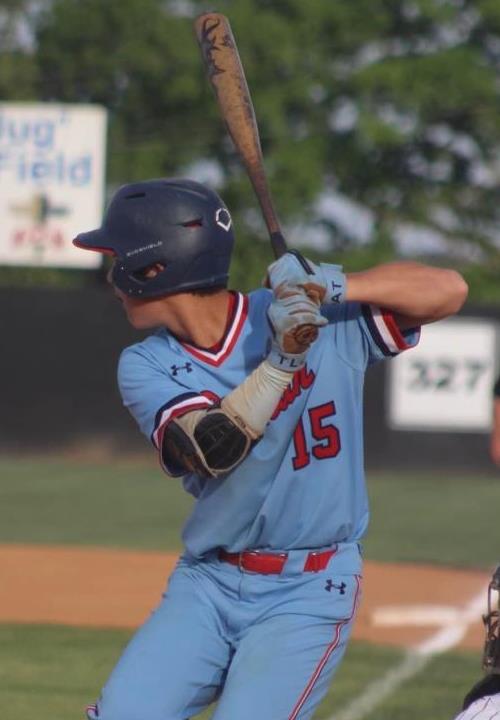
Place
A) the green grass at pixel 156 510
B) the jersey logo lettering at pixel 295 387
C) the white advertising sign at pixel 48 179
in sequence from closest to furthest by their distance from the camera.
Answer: the jersey logo lettering at pixel 295 387 < the green grass at pixel 156 510 < the white advertising sign at pixel 48 179

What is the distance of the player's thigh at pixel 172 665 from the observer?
394 centimetres

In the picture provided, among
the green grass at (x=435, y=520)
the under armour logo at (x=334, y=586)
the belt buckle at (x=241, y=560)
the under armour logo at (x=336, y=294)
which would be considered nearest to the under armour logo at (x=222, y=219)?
the under armour logo at (x=336, y=294)

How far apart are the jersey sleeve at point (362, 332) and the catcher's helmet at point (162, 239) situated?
31 cm

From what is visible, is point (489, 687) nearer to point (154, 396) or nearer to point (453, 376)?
point (154, 396)

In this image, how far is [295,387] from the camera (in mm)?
4043

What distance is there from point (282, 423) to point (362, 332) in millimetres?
352

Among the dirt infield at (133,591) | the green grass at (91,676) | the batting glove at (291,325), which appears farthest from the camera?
the dirt infield at (133,591)

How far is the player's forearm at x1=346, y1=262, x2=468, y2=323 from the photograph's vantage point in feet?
13.1

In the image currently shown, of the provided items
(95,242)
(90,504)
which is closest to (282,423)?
(95,242)

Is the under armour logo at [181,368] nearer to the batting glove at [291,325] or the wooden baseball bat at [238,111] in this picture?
the batting glove at [291,325]

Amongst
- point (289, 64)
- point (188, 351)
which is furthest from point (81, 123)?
point (188, 351)

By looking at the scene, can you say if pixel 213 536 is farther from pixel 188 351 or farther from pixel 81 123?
pixel 81 123

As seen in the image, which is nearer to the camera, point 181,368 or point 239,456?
point 239,456

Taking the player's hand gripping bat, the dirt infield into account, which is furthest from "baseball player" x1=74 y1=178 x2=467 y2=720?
the dirt infield
